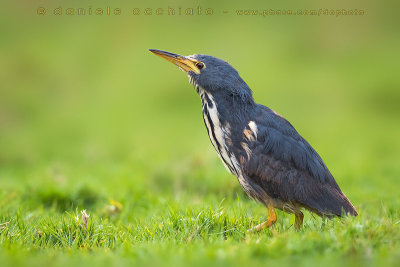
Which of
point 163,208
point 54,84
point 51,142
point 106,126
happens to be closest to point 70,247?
point 163,208

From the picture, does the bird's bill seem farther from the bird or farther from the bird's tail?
the bird's tail

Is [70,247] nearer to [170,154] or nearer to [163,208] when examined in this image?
[163,208]

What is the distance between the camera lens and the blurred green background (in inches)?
332

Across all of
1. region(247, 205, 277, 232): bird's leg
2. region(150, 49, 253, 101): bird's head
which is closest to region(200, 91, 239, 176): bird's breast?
region(150, 49, 253, 101): bird's head

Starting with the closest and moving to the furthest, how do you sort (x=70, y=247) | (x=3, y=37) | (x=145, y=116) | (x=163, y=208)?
1. (x=70, y=247)
2. (x=163, y=208)
3. (x=145, y=116)
4. (x=3, y=37)

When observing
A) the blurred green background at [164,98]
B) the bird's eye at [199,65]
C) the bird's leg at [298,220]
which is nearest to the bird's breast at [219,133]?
the bird's eye at [199,65]

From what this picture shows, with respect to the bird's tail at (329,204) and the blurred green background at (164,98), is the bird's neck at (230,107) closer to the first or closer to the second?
the bird's tail at (329,204)

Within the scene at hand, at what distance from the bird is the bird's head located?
12mm

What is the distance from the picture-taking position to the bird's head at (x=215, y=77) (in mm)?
5977

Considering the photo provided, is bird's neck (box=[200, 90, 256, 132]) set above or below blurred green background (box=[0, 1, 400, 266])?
above

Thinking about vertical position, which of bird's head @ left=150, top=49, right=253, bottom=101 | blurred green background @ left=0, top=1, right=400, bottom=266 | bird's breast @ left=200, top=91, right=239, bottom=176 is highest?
bird's head @ left=150, top=49, right=253, bottom=101

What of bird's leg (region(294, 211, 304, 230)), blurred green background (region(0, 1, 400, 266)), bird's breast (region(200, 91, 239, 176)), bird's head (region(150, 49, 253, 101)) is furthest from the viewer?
blurred green background (region(0, 1, 400, 266))

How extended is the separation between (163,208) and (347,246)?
307 centimetres

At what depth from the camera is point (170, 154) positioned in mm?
12000
